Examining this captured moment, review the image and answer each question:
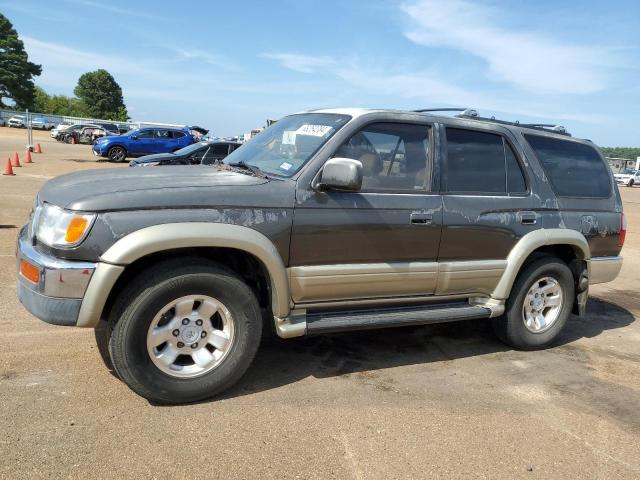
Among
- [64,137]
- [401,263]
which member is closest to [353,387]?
[401,263]

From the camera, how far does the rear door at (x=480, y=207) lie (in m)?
4.09

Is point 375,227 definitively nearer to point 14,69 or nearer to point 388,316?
point 388,316

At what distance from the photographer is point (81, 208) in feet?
9.77

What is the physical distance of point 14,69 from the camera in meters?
73.4

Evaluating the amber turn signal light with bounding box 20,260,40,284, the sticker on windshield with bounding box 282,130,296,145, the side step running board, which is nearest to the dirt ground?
the side step running board

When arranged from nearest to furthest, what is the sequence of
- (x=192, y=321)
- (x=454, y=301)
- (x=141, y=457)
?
(x=141, y=457), (x=192, y=321), (x=454, y=301)

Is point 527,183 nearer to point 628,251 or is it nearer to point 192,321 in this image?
point 192,321

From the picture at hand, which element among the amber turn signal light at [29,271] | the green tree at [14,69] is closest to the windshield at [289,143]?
the amber turn signal light at [29,271]

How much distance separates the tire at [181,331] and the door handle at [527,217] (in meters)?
2.37

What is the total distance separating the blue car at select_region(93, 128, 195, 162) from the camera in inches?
923

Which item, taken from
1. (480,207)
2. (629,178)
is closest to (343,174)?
(480,207)

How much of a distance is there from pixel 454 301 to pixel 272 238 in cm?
179

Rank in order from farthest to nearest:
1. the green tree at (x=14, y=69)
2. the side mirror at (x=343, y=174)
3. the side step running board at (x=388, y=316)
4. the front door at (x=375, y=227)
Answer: the green tree at (x=14, y=69) < the side step running board at (x=388, y=316) < the front door at (x=375, y=227) < the side mirror at (x=343, y=174)

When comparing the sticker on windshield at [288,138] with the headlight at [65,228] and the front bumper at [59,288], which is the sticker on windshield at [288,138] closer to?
the headlight at [65,228]
